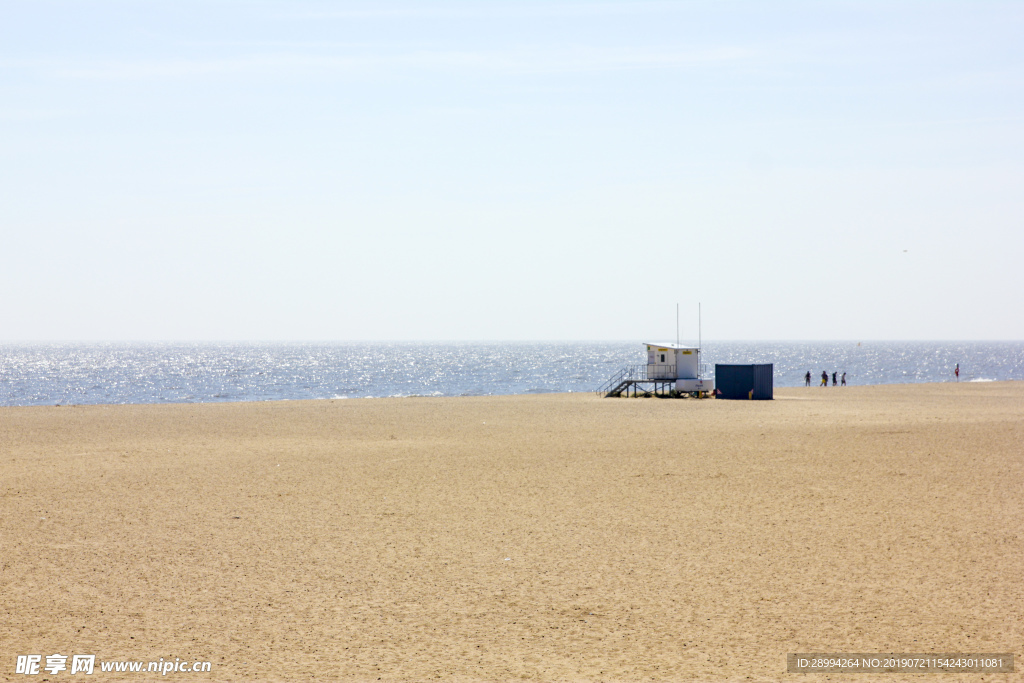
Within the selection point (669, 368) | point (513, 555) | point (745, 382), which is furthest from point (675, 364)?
point (513, 555)

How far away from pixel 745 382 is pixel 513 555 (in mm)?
35499

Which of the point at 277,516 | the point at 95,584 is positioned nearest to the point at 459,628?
the point at 95,584

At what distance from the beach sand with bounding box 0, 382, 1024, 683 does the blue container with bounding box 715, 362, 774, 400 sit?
796 inches

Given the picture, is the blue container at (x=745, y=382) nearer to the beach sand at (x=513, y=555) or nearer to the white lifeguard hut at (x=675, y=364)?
the white lifeguard hut at (x=675, y=364)

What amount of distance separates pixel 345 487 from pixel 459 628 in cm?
876

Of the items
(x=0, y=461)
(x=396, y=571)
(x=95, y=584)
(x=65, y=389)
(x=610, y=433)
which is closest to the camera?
(x=95, y=584)

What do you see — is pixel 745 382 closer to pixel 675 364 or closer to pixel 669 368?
pixel 675 364

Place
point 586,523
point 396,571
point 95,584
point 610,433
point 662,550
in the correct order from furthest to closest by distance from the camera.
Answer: point 610,433, point 586,523, point 662,550, point 396,571, point 95,584

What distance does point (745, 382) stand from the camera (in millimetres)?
Answer: 45281

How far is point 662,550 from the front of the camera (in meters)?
12.2

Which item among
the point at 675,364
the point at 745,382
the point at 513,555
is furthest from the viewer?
the point at 675,364

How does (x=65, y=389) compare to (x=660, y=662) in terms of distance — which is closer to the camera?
(x=660, y=662)

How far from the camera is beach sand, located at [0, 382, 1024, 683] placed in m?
8.58

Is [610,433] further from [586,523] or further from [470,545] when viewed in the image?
[470,545]
